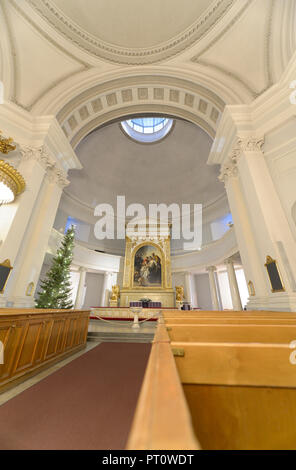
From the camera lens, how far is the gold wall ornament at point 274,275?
3.98 m

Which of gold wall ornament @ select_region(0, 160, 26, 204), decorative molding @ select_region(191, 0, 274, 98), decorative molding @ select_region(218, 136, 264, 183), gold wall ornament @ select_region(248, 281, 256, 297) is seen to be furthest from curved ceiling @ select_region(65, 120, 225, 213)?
gold wall ornament @ select_region(248, 281, 256, 297)

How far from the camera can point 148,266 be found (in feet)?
42.3

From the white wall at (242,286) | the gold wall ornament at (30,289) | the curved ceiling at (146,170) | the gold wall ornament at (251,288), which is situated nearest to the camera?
the gold wall ornament at (251,288)

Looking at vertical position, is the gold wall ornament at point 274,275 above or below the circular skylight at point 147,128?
below

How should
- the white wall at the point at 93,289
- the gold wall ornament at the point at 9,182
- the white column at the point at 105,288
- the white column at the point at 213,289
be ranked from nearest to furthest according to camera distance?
the gold wall ornament at the point at 9,182
the white column at the point at 213,289
the white column at the point at 105,288
the white wall at the point at 93,289

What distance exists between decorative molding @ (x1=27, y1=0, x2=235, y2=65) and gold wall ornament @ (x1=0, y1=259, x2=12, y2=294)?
8087 millimetres

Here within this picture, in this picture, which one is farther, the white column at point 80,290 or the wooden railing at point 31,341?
the white column at point 80,290

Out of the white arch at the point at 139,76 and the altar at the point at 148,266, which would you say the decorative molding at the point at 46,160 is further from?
the altar at the point at 148,266

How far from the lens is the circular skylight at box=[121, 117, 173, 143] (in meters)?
13.9

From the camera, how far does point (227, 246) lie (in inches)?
413

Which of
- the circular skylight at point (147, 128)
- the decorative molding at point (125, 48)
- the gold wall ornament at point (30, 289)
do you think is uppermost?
the circular skylight at point (147, 128)

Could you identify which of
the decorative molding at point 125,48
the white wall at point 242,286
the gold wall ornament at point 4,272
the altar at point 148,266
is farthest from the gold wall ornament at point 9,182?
the white wall at point 242,286

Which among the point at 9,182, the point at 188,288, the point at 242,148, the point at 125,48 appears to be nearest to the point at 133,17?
the point at 125,48
